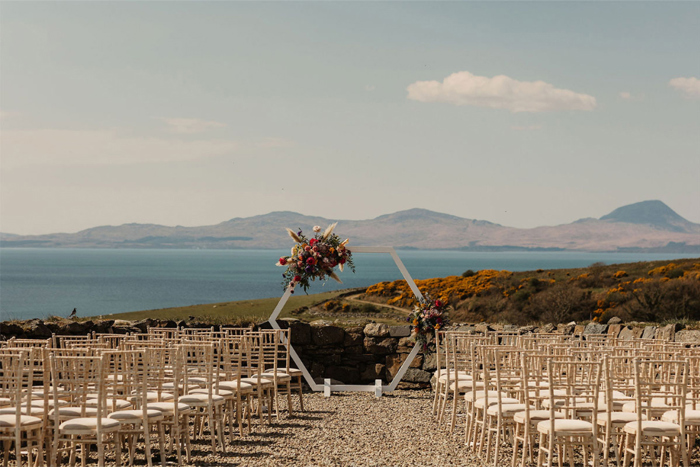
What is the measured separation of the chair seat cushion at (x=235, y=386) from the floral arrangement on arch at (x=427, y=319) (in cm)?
349

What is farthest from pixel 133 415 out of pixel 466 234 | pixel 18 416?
pixel 466 234

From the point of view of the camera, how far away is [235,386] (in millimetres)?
7281

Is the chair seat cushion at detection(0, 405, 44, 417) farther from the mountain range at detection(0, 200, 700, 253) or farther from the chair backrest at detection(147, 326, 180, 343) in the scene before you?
the mountain range at detection(0, 200, 700, 253)

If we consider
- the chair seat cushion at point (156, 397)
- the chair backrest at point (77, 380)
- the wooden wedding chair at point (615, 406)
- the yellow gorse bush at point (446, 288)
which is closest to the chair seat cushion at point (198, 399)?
the chair seat cushion at point (156, 397)

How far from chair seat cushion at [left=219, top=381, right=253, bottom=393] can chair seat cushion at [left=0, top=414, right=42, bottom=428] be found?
2172mm

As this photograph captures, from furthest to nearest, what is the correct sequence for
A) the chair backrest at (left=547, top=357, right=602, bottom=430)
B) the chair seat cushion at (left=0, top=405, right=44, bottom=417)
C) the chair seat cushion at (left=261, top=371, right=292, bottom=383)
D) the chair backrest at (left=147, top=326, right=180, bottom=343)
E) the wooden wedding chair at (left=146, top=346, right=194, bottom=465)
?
the chair backrest at (left=147, top=326, right=180, bottom=343) → the chair seat cushion at (left=261, top=371, right=292, bottom=383) → the wooden wedding chair at (left=146, top=346, right=194, bottom=465) → the chair seat cushion at (left=0, top=405, right=44, bottom=417) → the chair backrest at (left=547, top=357, right=602, bottom=430)

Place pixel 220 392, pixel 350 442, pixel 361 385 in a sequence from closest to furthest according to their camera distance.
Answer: pixel 220 392
pixel 350 442
pixel 361 385

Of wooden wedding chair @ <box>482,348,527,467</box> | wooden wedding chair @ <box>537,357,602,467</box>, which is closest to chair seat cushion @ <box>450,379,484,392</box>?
wooden wedding chair @ <box>482,348,527,467</box>

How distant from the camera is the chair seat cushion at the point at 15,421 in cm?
513

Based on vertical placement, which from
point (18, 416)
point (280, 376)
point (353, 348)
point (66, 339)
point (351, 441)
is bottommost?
point (351, 441)

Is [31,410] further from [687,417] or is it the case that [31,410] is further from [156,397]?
[687,417]

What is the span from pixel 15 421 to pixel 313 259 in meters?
5.25

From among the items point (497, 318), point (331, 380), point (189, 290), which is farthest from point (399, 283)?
point (189, 290)

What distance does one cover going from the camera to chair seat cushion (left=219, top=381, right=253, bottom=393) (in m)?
7.18
